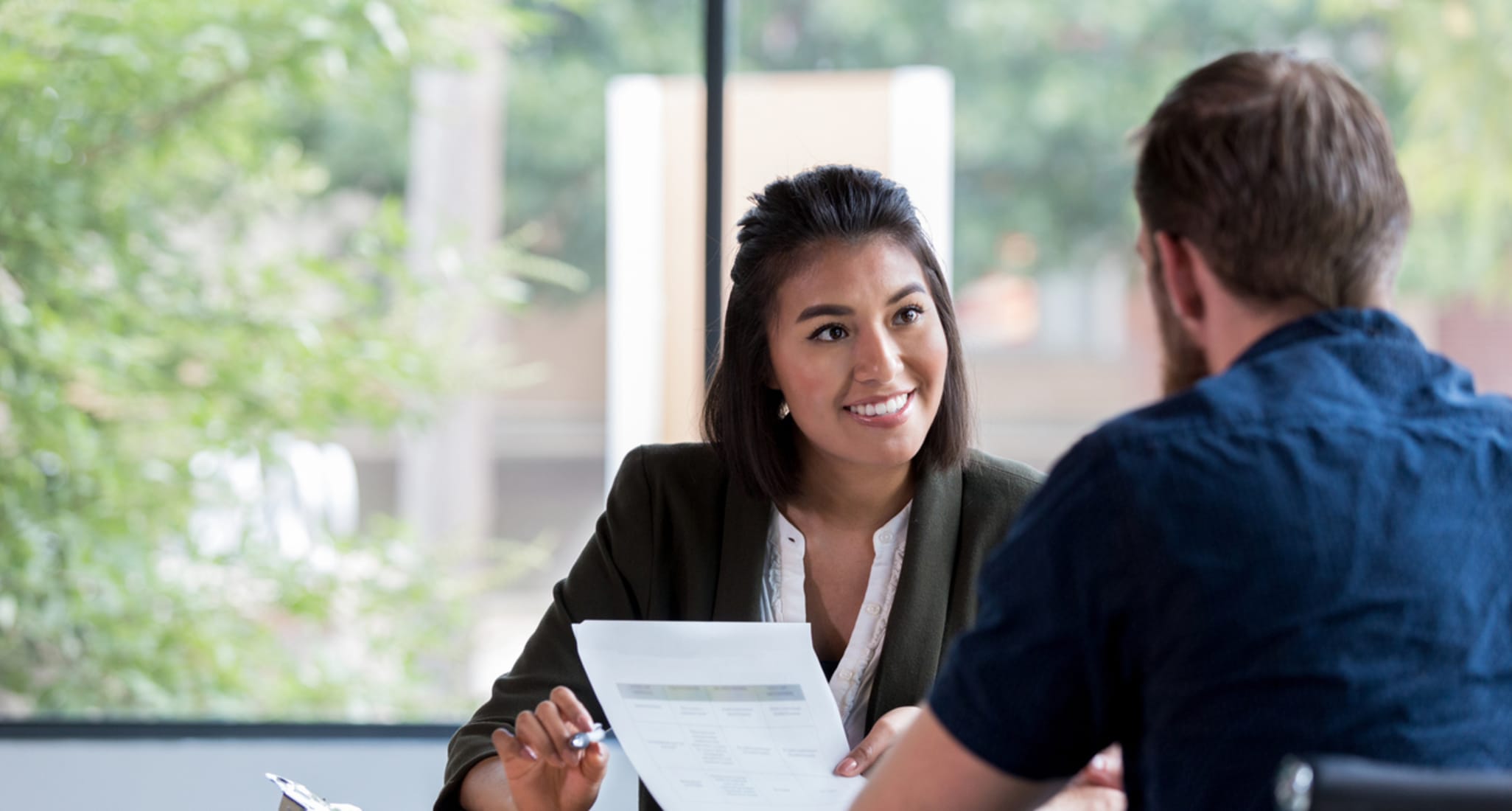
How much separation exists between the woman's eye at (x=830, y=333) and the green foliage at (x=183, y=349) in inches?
74.2

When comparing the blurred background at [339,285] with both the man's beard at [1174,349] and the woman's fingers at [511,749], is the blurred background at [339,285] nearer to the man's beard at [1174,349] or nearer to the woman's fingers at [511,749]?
the woman's fingers at [511,749]

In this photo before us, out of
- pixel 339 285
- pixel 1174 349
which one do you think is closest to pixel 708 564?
pixel 1174 349

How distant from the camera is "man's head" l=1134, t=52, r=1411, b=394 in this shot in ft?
2.72

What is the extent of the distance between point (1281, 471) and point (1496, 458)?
0.16 m

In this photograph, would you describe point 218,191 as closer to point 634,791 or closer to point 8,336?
point 8,336

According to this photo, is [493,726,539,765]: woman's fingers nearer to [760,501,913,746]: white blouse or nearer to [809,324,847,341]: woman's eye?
[760,501,913,746]: white blouse

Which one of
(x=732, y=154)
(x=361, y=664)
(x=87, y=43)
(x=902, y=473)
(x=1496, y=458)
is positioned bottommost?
(x=361, y=664)

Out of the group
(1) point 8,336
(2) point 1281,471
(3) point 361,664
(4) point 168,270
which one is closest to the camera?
(2) point 1281,471

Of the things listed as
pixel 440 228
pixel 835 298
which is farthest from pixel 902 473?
pixel 440 228

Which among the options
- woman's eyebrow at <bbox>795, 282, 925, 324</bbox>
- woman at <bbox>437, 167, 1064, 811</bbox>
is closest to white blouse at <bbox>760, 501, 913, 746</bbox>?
woman at <bbox>437, 167, 1064, 811</bbox>

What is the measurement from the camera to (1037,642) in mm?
802

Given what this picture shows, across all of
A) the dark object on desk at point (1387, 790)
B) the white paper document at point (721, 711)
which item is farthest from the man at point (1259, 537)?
the white paper document at point (721, 711)

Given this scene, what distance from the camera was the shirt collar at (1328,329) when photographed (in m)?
0.84

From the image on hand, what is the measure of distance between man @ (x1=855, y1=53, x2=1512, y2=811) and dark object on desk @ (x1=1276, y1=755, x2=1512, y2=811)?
11 centimetres
